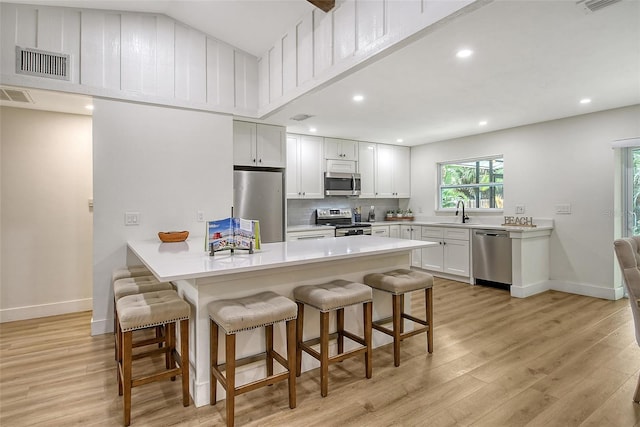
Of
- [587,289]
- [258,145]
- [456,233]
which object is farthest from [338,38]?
[587,289]

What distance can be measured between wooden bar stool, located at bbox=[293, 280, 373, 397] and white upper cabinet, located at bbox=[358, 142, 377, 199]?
147 inches

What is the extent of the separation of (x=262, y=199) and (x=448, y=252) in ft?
9.79

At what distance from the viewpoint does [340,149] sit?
5.74m

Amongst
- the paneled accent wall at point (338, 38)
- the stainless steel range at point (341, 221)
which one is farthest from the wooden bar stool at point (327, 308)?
the stainless steel range at point (341, 221)

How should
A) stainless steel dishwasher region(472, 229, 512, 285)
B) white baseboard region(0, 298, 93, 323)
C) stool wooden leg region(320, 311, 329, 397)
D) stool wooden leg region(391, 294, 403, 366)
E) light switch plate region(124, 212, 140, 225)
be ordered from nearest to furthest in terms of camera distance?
1. stool wooden leg region(320, 311, 329, 397)
2. stool wooden leg region(391, 294, 403, 366)
3. light switch plate region(124, 212, 140, 225)
4. white baseboard region(0, 298, 93, 323)
5. stainless steel dishwasher region(472, 229, 512, 285)

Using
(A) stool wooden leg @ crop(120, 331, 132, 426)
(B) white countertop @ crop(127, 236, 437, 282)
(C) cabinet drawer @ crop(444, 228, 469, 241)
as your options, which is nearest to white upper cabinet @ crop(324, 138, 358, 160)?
(C) cabinet drawer @ crop(444, 228, 469, 241)


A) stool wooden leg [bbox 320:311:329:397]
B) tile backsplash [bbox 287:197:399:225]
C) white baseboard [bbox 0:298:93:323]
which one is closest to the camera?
stool wooden leg [bbox 320:311:329:397]

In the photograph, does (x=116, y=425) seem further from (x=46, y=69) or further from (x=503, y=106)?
(x=503, y=106)

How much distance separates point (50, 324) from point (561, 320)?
5.22 m

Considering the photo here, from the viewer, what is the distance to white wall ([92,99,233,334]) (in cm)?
332

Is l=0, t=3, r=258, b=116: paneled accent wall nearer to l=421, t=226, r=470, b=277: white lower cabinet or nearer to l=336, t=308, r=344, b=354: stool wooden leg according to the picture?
l=336, t=308, r=344, b=354: stool wooden leg

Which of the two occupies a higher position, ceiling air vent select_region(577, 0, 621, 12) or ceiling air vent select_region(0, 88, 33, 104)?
ceiling air vent select_region(577, 0, 621, 12)

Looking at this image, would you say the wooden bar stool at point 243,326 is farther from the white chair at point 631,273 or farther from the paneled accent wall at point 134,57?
the paneled accent wall at point 134,57

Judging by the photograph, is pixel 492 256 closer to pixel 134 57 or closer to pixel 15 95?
pixel 134 57
